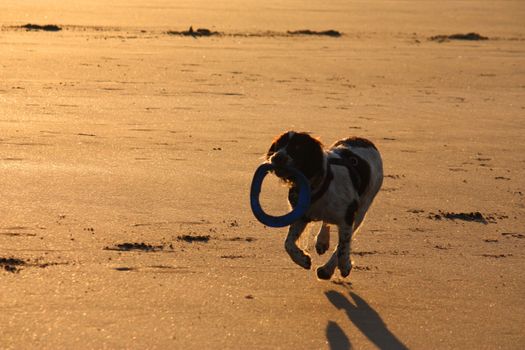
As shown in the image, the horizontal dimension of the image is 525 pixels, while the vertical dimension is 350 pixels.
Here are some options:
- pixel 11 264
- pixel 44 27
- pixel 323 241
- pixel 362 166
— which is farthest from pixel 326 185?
pixel 44 27

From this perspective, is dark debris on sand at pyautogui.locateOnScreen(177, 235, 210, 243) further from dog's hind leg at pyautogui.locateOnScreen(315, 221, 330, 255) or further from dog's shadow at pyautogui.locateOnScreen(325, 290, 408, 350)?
dog's shadow at pyautogui.locateOnScreen(325, 290, 408, 350)

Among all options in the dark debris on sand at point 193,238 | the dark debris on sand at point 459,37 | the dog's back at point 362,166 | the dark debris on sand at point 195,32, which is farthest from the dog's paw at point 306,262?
the dark debris on sand at point 459,37

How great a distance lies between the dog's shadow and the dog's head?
780 millimetres

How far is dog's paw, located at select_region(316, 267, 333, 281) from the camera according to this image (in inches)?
299

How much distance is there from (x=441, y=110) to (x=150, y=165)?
576 cm

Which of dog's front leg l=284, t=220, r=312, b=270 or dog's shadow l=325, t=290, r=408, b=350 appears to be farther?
dog's front leg l=284, t=220, r=312, b=270

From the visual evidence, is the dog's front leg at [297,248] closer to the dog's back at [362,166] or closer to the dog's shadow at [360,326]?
the dog's shadow at [360,326]

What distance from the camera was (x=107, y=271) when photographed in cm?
752

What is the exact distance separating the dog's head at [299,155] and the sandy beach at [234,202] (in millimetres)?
747

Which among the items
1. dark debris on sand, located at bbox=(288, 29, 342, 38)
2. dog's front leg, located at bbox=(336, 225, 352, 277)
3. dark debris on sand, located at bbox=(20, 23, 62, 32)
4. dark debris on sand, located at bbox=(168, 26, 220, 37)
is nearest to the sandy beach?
dog's front leg, located at bbox=(336, 225, 352, 277)

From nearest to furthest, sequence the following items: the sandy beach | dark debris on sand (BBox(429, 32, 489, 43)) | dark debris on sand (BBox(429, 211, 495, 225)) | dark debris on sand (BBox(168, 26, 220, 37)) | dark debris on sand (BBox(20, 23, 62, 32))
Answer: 1. the sandy beach
2. dark debris on sand (BBox(429, 211, 495, 225))
3. dark debris on sand (BBox(20, 23, 62, 32))
4. dark debris on sand (BBox(168, 26, 220, 37))
5. dark debris on sand (BBox(429, 32, 489, 43))

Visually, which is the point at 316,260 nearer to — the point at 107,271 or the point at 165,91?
the point at 107,271

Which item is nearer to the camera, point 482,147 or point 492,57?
point 482,147

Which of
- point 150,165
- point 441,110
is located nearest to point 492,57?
point 441,110
